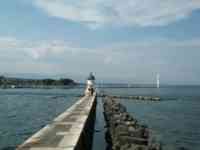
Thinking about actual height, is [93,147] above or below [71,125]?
below

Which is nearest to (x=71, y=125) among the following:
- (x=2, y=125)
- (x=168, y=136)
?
(x=168, y=136)

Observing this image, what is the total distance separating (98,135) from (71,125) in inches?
199

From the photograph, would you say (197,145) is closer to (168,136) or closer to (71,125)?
(168,136)

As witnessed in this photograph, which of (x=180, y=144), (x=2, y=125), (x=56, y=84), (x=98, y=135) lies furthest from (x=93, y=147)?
(x=56, y=84)

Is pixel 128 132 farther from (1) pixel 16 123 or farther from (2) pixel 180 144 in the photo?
(1) pixel 16 123

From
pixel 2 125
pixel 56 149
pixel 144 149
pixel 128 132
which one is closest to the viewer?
pixel 56 149

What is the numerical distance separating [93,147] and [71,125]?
2.21 m

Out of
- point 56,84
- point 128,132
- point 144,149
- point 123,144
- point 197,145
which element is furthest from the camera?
point 56,84

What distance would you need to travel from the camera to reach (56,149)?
812 cm

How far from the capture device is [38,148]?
8.23m

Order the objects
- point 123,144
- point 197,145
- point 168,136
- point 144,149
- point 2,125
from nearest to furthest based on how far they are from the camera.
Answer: point 144,149
point 123,144
point 197,145
point 168,136
point 2,125

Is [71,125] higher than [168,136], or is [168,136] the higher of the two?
[71,125]

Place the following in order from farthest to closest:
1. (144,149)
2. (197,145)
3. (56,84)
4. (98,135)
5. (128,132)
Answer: (56,84), (98,135), (197,145), (128,132), (144,149)

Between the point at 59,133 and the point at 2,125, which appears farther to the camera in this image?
the point at 2,125
